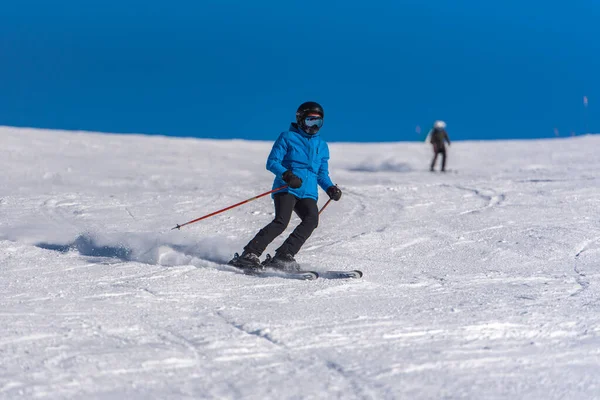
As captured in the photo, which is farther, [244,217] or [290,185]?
[244,217]

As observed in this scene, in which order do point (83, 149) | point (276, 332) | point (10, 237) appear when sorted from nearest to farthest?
point (276, 332), point (10, 237), point (83, 149)

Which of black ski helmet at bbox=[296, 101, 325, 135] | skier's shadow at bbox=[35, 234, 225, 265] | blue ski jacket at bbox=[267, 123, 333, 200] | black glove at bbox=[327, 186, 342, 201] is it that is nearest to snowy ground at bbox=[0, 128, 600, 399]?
skier's shadow at bbox=[35, 234, 225, 265]

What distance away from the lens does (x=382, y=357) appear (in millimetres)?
3852

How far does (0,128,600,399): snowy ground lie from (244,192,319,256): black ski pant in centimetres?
48

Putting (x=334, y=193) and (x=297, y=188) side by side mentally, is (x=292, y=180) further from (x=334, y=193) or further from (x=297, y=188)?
(x=334, y=193)

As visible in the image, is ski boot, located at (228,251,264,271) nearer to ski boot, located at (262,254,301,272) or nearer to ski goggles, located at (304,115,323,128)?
ski boot, located at (262,254,301,272)

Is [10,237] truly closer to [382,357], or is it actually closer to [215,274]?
[215,274]

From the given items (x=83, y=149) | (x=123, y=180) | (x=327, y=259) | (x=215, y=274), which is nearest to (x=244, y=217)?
(x=327, y=259)

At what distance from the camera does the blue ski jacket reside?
6.47 m

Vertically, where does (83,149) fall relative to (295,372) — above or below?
above

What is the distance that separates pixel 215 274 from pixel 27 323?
2196 millimetres

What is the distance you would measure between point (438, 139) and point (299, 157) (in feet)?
46.1

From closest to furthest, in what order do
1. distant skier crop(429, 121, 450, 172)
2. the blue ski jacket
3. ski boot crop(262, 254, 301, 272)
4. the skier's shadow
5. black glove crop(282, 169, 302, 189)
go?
black glove crop(282, 169, 302, 189) < the blue ski jacket < ski boot crop(262, 254, 301, 272) < the skier's shadow < distant skier crop(429, 121, 450, 172)

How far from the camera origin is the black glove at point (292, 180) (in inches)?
242
